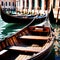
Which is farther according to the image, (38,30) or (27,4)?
(27,4)

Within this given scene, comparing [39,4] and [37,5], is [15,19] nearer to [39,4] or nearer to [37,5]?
[37,5]

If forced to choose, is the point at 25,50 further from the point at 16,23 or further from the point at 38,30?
the point at 16,23

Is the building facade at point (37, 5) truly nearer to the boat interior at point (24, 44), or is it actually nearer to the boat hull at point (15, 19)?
the boat hull at point (15, 19)

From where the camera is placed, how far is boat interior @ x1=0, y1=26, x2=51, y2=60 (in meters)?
4.46

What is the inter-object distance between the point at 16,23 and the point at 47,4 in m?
7.87

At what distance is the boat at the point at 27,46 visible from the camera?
4083mm

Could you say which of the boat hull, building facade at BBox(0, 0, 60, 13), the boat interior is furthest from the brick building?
the boat interior

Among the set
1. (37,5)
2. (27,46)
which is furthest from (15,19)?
(37,5)

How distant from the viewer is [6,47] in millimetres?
4738

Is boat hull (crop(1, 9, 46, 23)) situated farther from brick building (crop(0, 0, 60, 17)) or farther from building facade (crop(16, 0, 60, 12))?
building facade (crop(16, 0, 60, 12))

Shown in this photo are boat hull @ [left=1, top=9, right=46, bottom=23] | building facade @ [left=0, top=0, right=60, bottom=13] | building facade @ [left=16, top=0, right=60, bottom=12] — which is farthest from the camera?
building facade @ [left=16, top=0, right=60, bottom=12]

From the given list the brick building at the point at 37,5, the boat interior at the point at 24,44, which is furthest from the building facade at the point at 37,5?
the boat interior at the point at 24,44

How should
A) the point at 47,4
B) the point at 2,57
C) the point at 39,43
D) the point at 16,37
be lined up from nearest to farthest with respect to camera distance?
the point at 2,57
the point at 16,37
the point at 39,43
the point at 47,4

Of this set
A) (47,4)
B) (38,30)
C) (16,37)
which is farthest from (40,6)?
(16,37)
